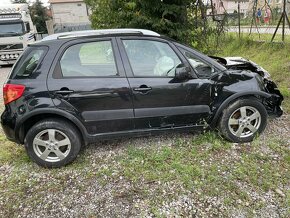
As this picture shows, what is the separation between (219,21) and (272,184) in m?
5.39

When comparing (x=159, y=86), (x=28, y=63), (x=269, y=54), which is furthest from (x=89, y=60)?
(x=269, y=54)

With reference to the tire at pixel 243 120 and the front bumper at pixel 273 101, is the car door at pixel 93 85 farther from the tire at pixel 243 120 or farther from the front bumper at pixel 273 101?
the front bumper at pixel 273 101

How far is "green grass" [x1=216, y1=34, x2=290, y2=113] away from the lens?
604cm

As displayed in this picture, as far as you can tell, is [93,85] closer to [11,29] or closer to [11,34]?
[11,34]

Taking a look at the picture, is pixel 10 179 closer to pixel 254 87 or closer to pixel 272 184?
pixel 272 184

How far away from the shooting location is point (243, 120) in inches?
138

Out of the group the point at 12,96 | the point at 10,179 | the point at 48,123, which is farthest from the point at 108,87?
the point at 10,179

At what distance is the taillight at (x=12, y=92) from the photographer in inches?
116

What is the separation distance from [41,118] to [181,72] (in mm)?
1845

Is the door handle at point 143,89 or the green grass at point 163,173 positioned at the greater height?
the door handle at point 143,89

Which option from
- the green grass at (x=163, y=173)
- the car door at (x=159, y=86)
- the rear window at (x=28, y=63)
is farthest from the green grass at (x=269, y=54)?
the rear window at (x=28, y=63)

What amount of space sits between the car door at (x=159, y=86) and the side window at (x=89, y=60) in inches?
7.4

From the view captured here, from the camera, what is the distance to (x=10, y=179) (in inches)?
121

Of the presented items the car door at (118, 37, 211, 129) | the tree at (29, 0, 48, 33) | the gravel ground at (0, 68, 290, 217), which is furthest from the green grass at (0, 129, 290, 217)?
the tree at (29, 0, 48, 33)
